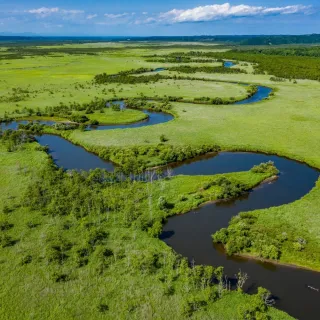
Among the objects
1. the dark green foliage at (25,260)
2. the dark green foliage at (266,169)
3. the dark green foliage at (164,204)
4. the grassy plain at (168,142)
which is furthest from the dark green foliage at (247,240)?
the dark green foliage at (25,260)

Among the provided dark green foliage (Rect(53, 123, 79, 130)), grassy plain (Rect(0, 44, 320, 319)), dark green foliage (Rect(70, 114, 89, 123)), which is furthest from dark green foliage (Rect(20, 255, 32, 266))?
dark green foliage (Rect(70, 114, 89, 123))

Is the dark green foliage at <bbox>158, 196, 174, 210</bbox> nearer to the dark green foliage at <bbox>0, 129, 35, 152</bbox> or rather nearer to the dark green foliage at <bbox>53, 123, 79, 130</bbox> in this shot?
the dark green foliage at <bbox>0, 129, 35, 152</bbox>

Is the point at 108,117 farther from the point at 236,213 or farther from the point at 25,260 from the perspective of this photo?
the point at 25,260

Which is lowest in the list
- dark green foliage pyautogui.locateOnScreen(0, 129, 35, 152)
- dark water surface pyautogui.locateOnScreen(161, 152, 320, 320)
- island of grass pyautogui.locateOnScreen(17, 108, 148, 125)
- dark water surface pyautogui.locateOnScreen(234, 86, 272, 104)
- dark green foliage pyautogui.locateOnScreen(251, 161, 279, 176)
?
dark water surface pyautogui.locateOnScreen(161, 152, 320, 320)

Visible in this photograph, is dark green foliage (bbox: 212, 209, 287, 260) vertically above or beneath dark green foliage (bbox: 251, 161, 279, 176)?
beneath

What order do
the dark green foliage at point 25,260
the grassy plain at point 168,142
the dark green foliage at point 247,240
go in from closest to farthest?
the grassy plain at point 168,142 → the dark green foliage at point 25,260 → the dark green foliage at point 247,240

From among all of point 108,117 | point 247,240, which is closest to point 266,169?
point 247,240

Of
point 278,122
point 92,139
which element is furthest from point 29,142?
point 278,122

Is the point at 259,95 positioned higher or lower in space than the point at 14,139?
higher

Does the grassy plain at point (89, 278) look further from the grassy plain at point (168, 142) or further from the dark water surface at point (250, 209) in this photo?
the dark water surface at point (250, 209)
